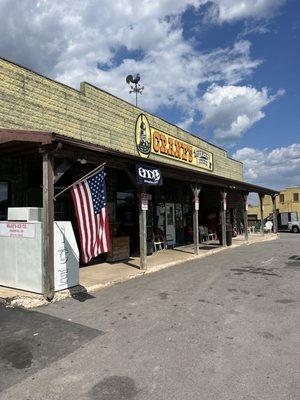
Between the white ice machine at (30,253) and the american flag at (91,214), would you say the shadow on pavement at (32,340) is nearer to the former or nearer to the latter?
the white ice machine at (30,253)

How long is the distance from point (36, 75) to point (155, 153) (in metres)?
7.93

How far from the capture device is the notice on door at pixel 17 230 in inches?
357

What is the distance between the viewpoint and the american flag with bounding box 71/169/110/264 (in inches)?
367

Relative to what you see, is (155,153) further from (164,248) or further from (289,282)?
(289,282)

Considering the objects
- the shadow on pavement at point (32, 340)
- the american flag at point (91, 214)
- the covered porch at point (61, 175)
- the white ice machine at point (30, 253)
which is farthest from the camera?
the american flag at point (91, 214)

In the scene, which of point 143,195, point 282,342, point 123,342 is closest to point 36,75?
point 143,195

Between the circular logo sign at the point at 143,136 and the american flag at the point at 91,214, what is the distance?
8321 millimetres

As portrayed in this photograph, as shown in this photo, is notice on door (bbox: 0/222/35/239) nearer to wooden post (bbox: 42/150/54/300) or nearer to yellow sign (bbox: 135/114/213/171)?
wooden post (bbox: 42/150/54/300)

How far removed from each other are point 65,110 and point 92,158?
12.3 feet

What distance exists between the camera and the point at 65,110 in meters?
13.6

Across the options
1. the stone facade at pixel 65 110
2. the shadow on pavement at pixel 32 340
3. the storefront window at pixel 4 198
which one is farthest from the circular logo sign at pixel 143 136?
the shadow on pavement at pixel 32 340

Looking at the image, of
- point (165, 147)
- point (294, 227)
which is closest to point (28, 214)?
point (165, 147)

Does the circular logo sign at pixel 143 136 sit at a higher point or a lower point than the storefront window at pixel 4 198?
higher

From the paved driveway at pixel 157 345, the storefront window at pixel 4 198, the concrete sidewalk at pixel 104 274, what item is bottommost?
the paved driveway at pixel 157 345
